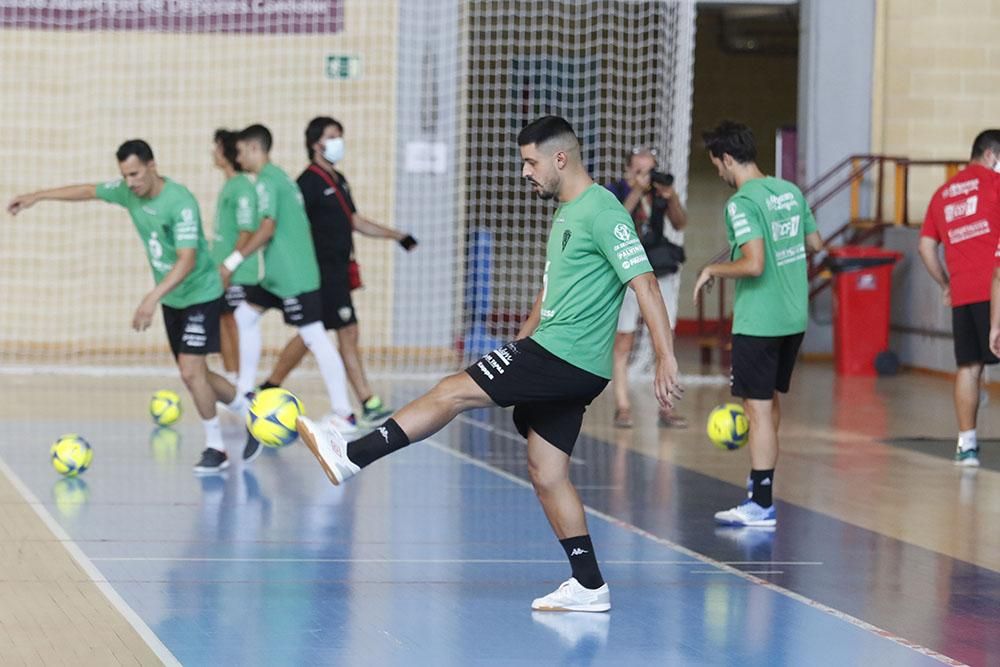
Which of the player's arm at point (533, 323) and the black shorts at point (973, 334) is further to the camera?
the black shorts at point (973, 334)

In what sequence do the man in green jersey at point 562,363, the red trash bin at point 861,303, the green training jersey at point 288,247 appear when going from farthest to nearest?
the red trash bin at point 861,303, the green training jersey at point 288,247, the man in green jersey at point 562,363

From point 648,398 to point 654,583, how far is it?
25.2 feet

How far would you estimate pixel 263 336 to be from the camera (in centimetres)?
1777

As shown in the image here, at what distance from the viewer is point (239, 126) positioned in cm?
1788

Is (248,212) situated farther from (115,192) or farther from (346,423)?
(115,192)

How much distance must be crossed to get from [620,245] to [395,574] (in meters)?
1.90

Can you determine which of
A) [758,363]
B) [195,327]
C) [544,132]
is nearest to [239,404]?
[195,327]

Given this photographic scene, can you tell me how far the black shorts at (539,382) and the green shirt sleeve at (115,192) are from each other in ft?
13.2

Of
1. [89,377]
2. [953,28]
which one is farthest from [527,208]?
[89,377]

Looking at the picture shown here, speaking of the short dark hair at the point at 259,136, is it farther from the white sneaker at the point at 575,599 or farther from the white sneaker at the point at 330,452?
the white sneaker at the point at 575,599

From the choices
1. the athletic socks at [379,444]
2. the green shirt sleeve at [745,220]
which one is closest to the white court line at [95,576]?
the athletic socks at [379,444]

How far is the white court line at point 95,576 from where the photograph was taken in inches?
218

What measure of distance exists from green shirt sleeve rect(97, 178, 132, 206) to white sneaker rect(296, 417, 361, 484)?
376cm

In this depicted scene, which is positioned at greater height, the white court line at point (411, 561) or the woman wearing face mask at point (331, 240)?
the woman wearing face mask at point (331, 240)
